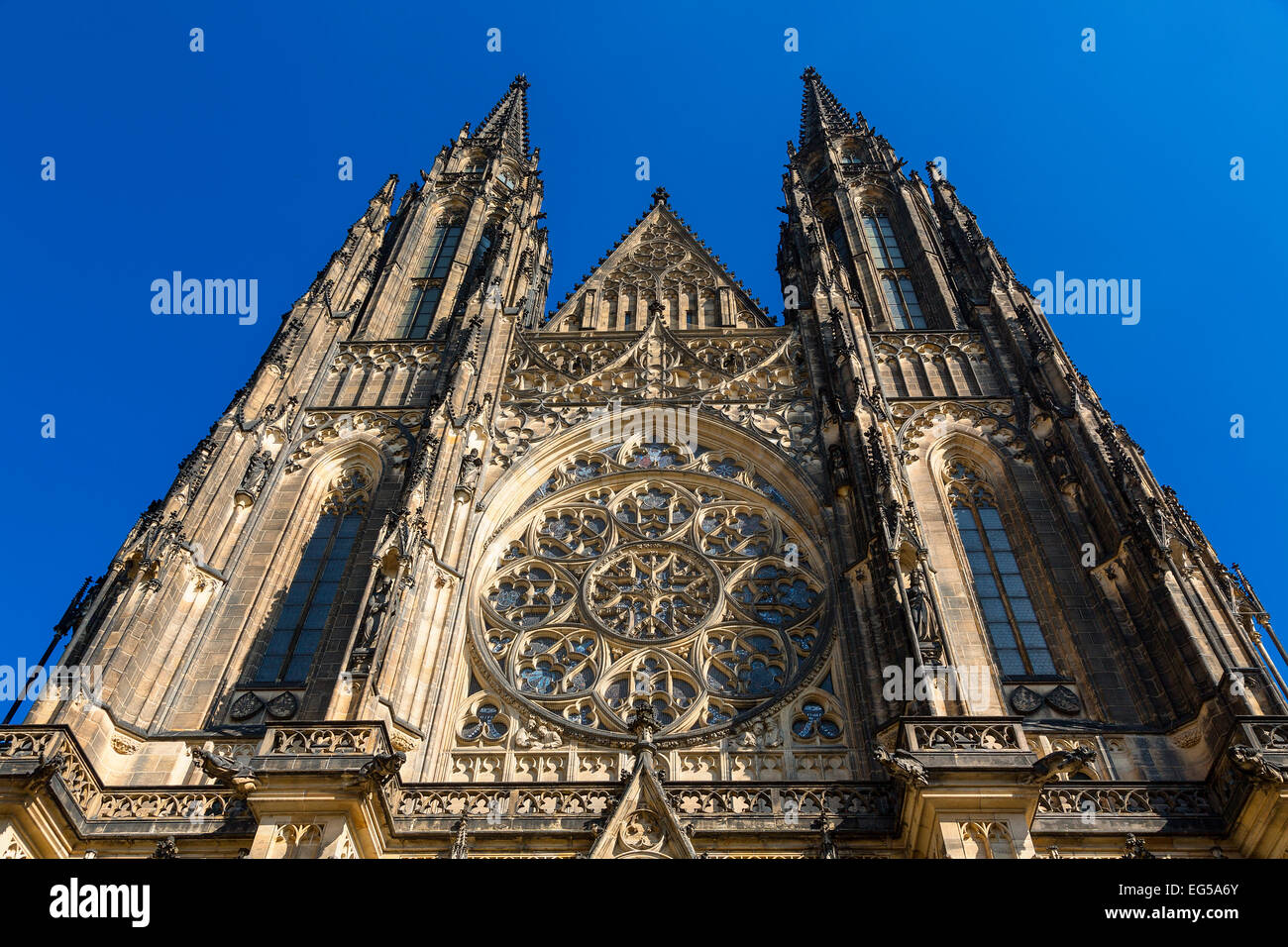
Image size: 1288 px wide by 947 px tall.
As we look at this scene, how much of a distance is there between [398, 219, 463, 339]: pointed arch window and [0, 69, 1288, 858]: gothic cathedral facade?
1.03ft

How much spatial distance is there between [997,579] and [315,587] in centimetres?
1138

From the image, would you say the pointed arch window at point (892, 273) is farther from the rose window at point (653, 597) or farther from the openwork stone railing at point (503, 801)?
the openwork stone railing at point (503, 801)

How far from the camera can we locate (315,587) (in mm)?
17750

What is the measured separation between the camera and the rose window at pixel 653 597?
1552 cm

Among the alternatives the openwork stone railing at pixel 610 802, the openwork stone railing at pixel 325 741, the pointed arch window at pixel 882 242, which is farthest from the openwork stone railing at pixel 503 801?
the pointed arch window at pixel 882 242

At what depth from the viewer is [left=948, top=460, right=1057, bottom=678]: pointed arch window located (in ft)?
52.4

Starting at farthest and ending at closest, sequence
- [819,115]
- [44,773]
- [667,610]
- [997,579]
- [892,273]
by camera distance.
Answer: [819,115]
[892,273]
[997,579]
[667,610]
[44,773]

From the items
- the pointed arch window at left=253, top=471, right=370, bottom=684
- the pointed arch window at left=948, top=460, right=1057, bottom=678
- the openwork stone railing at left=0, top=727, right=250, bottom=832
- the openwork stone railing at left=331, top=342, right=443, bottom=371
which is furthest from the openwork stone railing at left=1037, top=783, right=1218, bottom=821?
the openwork stone railing at left=331, top=342, right=443, bottom=371

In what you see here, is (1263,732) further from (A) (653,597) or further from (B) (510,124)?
(B) (510,124)

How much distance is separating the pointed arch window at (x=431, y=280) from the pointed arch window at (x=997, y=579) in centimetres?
1258

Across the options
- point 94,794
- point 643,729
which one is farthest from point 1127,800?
point 94,794

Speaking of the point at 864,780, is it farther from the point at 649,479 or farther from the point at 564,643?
the point at 649,479

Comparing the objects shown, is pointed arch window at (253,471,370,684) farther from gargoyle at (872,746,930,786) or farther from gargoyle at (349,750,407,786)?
gargoyle at (872,746,930,786)
